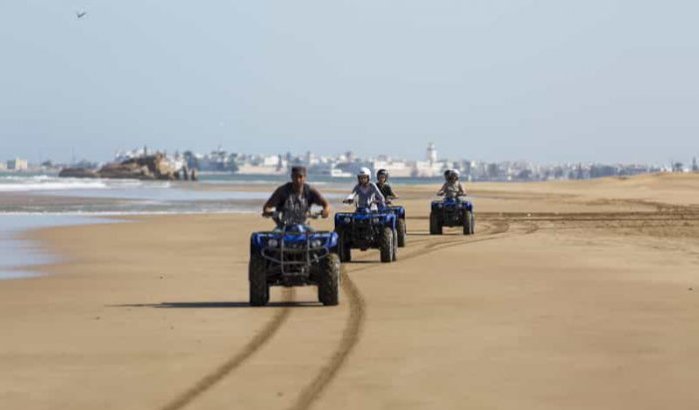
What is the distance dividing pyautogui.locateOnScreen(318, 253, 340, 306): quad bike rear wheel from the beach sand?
0.80 feet

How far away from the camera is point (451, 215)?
32.5 meters

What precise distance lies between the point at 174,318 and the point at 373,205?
30.9 feet

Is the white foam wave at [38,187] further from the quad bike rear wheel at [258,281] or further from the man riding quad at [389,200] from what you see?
the quad bike rear wheel at [258,281]

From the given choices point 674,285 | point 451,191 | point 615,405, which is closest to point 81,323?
point 615,405

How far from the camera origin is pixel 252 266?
14.8 metres

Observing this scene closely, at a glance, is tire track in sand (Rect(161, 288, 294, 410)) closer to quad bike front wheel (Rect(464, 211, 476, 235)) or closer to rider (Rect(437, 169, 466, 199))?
rider (Rect(437, 169, 466, 199))

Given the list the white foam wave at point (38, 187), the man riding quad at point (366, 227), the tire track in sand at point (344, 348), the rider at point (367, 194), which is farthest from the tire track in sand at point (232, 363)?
the white foam wave at point (38, 187)

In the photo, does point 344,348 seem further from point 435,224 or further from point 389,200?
point 435,224

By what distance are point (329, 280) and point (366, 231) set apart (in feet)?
24.7

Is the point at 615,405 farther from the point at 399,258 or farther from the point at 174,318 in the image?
the point at 399,258

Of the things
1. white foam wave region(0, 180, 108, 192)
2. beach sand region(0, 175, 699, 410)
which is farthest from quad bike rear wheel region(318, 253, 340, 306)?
white foam wave region(0, 180, 108, 192)

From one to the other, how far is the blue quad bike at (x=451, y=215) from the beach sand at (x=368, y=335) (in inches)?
314

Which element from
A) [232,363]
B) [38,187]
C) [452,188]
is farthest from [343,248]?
[38,187]

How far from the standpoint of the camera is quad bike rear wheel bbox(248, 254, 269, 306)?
14.9 meters
